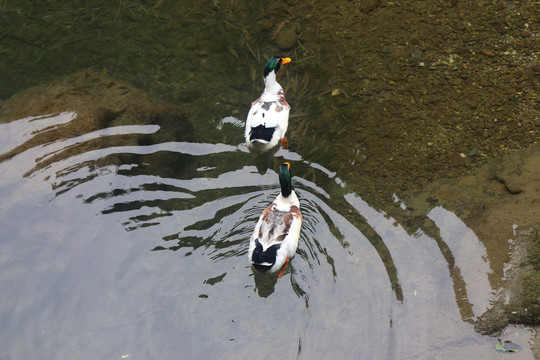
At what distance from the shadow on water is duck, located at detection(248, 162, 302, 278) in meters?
0.23

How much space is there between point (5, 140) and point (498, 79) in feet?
21.3

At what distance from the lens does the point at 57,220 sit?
210 inches

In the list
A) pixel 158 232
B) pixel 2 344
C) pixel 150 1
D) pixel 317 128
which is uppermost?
pixel 150 1

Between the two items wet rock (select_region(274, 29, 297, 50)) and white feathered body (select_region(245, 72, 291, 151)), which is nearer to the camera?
white feathered body (select_region(245, 72, 291, 151))

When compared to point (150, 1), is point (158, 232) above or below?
below

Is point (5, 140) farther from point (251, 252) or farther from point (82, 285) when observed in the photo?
point (251, 252)

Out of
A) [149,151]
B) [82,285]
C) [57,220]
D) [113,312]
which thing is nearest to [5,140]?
[57,220]

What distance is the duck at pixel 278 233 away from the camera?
4672 mm

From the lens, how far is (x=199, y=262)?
4961 mm

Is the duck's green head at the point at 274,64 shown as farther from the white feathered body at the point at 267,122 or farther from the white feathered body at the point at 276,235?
the white feathered body at the point at 276,235

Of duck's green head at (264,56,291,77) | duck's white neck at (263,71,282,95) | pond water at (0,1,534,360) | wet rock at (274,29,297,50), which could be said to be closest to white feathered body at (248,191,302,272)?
pond water at (0,1,534,360)

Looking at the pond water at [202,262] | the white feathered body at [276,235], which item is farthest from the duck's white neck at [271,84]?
the white feathered body at [276,235]

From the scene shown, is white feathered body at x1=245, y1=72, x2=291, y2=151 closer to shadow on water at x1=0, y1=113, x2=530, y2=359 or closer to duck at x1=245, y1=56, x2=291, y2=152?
duck at x1=245, y1=56, x2=291, y2=152

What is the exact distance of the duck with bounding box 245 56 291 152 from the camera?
19.0 feet
